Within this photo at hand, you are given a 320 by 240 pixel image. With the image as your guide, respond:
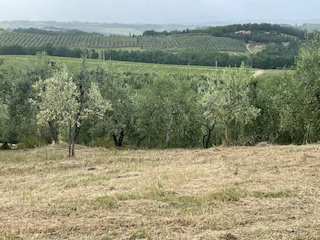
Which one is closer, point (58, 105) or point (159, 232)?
point (159, 232)

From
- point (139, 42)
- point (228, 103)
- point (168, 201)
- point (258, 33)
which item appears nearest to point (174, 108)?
point (228, 103)

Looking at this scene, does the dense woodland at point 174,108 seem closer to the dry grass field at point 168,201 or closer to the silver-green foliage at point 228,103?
the silver-green foliage at point 228,103

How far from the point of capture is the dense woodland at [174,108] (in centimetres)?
3412

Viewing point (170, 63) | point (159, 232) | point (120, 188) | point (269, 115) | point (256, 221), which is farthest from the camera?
point (170, 63)

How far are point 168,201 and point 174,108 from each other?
30991 mm

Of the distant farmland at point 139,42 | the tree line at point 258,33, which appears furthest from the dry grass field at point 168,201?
the tree line at point 258,33

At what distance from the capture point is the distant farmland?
15050 cm

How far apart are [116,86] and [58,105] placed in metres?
16.0

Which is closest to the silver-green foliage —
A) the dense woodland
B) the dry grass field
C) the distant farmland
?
the dense woodland

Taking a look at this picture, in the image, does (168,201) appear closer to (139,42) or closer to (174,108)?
(174,108)

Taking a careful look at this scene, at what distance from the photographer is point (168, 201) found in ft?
43.7

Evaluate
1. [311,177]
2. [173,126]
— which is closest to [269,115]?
[173,126]

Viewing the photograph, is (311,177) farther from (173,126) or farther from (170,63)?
(170,63)

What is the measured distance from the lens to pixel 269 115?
4325cm
